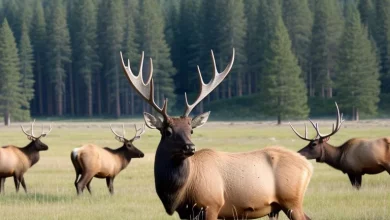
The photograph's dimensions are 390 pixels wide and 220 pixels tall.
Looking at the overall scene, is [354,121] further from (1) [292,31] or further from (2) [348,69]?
(1) [292,31]

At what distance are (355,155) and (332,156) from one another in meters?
0.77

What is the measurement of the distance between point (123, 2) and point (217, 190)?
Answer: 3508 inches

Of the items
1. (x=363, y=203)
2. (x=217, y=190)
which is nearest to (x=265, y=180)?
(x=217, y=190)

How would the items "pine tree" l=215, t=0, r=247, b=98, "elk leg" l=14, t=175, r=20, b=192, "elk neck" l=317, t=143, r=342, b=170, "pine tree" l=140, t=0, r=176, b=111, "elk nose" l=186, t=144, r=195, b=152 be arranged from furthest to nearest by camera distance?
"pine tree" l=215, t=0, r=247, b=98 < "pine tree" l=140, t=0, r=176, b=111 < "elk leg" l=14, t=175, r=20, b=192 < "elk neck" l=317, t=143, r=342, b=170 < "elk nose" l=186, t=144, r=195, b=152

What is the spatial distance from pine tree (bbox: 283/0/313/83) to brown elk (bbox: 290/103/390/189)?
67.5m

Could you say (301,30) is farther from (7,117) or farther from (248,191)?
(248,191)

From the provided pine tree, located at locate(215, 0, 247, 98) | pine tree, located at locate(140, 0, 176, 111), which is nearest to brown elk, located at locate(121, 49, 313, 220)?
pine tree, located at locate(140, 0, 176, 111)

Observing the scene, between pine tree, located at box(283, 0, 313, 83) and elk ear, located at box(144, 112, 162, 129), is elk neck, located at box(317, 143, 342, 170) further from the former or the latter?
pine tree, located at box(283, 0, 313, 83)

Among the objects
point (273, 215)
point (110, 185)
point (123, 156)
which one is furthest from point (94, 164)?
point (273, 215)

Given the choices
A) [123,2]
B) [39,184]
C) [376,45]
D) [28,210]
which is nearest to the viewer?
[28,210]

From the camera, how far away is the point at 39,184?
21.3 metres

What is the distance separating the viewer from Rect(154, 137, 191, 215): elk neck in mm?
9859

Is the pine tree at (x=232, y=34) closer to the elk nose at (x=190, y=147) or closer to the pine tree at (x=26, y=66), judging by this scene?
the pine tree at (x=26, y=66)

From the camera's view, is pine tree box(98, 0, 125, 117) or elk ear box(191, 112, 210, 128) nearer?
elk ear box(191, 112, 210, 128)
